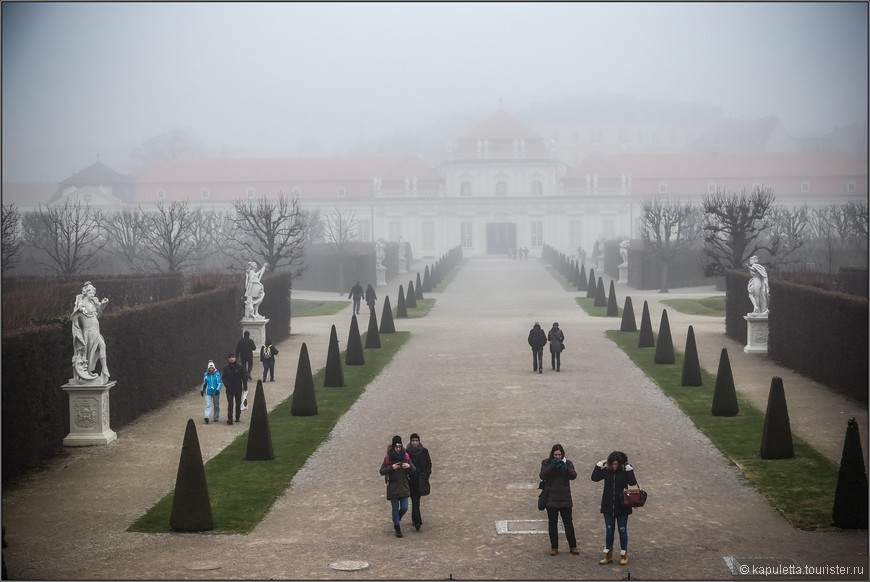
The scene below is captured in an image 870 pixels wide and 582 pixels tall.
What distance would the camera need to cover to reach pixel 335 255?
59.0 meters

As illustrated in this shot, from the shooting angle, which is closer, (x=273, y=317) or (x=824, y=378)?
(x=824, y=378)

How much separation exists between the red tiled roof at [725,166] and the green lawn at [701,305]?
5962cm

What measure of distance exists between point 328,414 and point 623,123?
495 ft

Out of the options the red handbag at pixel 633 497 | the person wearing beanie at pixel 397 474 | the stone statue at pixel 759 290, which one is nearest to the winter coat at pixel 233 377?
the person wearing beanie at pixel 397 474

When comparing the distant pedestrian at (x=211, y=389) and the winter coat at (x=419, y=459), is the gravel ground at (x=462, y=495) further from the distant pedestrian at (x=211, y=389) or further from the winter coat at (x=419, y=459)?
the winter coat at (x=419, y=459)

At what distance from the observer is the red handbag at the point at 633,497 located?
435 inches

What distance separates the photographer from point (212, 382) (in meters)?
18.7

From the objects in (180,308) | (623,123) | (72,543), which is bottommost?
(72,543)

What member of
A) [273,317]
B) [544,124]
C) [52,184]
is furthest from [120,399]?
[544,124]

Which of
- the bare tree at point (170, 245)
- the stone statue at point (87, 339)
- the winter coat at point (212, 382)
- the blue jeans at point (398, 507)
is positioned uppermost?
the bare tree at point (170, 245)

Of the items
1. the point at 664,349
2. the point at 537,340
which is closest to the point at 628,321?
the point at 664,349

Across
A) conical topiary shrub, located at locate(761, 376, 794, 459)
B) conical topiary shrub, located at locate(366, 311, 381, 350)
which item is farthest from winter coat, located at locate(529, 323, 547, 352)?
conical topiary shrub, located at locate(761, 376, 794, 459)

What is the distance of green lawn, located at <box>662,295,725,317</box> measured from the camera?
39031 millimetres

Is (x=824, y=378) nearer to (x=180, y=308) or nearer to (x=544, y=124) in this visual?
(x=180, y=308)
